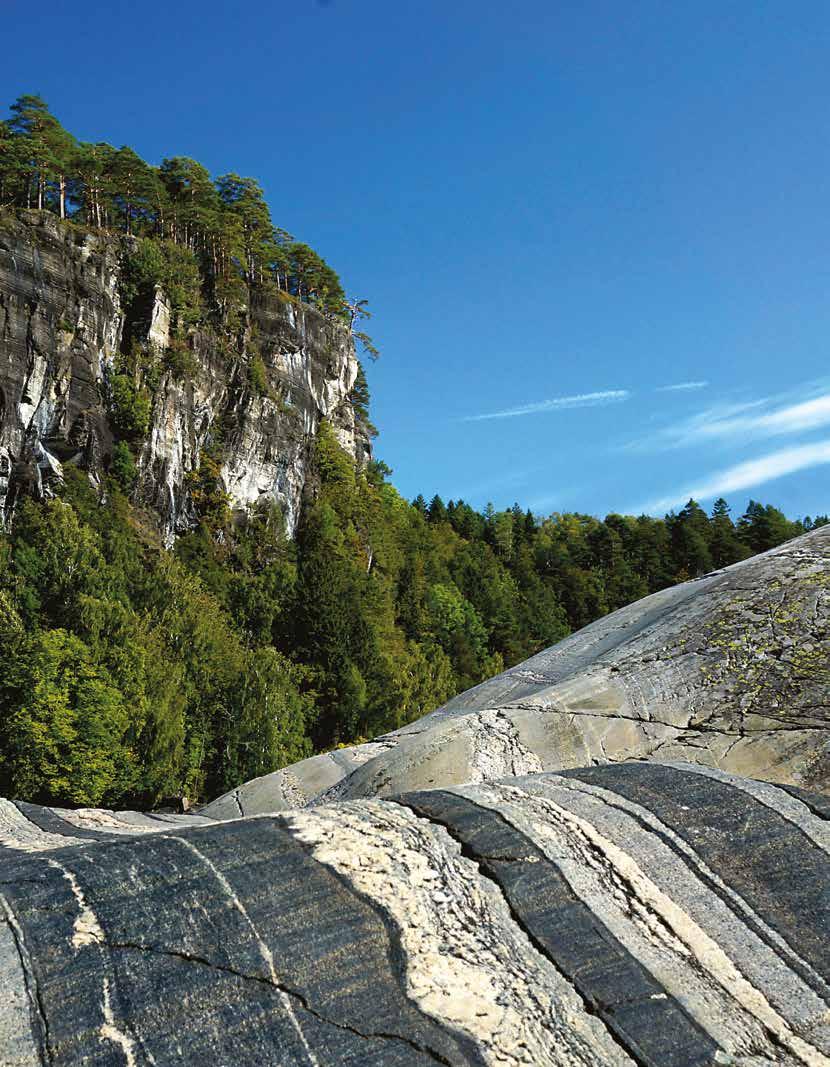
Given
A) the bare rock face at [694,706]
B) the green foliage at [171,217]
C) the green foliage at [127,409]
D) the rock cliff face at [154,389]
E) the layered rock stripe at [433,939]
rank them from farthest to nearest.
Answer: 1. the green foliage at [171,217]
2. the green foliage at [127,409]
3. the rock cliff face at [154,389]
4. the bare rock face at [694,706]
5. the layered rock stripe at [433,939]

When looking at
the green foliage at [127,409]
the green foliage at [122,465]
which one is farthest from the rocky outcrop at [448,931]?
the green foliage at [127,409]

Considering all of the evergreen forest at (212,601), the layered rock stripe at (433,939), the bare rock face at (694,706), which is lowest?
the layered rock stripe at (433,939)

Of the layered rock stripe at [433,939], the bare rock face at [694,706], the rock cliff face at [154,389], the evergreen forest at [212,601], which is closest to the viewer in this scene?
the layered rock stripe at [433,939]

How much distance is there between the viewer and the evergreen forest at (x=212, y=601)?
101ft

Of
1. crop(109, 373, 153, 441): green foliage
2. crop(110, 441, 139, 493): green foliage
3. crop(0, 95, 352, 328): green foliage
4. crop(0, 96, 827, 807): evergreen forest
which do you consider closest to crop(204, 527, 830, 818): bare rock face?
crop(0, 96, 827, 807): evergreen forest

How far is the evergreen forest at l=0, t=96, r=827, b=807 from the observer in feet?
101

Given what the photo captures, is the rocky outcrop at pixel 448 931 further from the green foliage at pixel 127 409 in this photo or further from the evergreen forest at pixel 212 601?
the green foliage at pixel 127 409

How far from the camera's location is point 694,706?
7172 mm

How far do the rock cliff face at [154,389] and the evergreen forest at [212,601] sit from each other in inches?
59.7

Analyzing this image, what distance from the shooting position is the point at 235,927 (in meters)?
3.05

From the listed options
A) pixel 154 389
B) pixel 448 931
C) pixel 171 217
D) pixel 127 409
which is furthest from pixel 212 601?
pixel 448 931

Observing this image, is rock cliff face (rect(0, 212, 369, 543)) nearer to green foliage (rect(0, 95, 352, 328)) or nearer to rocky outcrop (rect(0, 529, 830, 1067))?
green foliage (rect(0, 95, 352, 328))

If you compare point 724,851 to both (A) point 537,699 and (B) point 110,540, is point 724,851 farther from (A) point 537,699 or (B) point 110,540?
(B) point 110,540

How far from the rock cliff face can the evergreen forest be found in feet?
4.97
